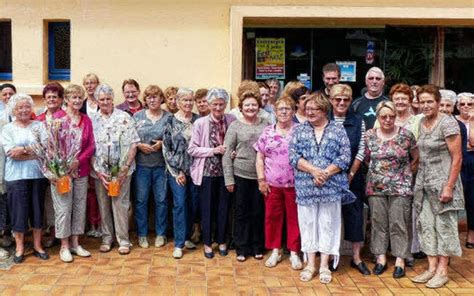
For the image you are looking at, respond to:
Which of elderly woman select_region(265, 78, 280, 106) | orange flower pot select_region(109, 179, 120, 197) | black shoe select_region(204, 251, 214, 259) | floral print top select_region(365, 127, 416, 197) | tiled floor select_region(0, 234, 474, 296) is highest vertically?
elderly woman select_region(265, 78, 280, 106)

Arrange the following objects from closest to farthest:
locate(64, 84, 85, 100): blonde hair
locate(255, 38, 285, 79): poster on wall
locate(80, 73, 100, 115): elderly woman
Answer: locate(64, 84, 85, 100): blonde hair
locate(80, 73, 100, 115): elderly woman
locate(255, 38, 285, 79): poster on wall

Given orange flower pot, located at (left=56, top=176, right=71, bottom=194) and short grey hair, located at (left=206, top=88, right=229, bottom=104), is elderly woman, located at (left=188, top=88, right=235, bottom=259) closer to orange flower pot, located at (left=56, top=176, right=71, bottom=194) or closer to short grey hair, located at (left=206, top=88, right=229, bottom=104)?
short grey hair, located at (left=206, top=88, right=229, bottom=104)

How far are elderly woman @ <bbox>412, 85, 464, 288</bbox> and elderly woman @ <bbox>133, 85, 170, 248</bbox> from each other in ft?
8.97

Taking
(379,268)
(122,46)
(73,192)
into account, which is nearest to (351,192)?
(379,268)

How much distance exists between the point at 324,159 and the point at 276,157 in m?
0.57

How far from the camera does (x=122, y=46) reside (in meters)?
7.21

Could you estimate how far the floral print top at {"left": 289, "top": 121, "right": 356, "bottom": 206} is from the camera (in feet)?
17.7

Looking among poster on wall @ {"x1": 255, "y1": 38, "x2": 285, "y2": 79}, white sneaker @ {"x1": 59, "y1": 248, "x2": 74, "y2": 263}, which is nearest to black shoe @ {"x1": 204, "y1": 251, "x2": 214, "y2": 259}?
white sneaker @ {"x1": 59, "y1": 248, "x2": 74, "y2": 263}

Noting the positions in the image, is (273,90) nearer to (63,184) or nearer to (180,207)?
(180,207)

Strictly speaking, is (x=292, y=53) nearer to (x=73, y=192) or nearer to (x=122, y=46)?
(x=122, y=46)

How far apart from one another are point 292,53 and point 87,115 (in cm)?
317

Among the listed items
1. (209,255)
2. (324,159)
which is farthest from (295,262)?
(324,159)

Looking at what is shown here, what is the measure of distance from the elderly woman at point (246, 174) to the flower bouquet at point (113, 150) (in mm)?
1082

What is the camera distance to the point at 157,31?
7207 millimetres
